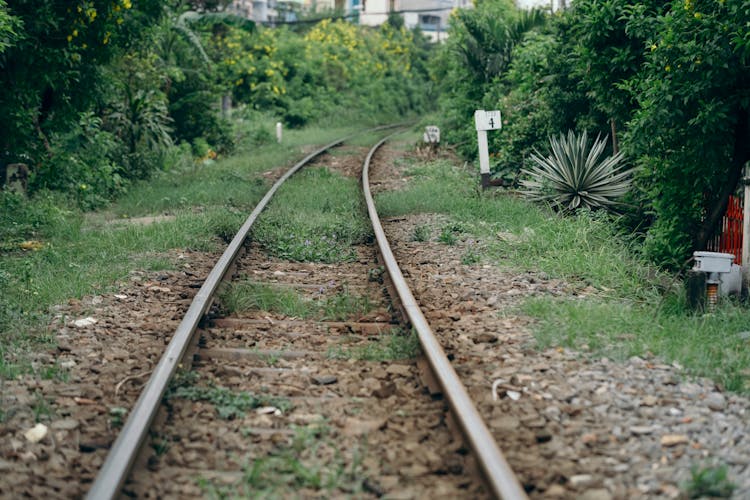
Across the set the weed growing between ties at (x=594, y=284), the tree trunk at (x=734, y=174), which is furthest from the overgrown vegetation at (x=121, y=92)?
the tree trunk at (x=734, y=174)

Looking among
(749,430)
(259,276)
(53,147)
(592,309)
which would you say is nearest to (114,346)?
(259,276)

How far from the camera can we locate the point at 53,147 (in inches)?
501

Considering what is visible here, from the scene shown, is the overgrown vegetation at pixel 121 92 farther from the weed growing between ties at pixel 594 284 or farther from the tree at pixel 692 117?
the tree at pixel 692 117

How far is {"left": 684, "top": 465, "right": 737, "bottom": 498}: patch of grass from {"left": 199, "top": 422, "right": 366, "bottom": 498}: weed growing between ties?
1.36 meters

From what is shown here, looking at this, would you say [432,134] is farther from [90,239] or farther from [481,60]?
[90,239]

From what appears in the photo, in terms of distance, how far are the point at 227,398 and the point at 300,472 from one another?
1002 millimetres

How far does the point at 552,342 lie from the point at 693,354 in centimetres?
85

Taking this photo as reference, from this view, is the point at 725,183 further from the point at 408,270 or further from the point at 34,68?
the point at 34,68

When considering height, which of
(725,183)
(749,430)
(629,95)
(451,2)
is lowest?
(749,430)

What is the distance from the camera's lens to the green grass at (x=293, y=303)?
6.14 m

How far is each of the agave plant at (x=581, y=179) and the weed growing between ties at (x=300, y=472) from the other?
7.25m

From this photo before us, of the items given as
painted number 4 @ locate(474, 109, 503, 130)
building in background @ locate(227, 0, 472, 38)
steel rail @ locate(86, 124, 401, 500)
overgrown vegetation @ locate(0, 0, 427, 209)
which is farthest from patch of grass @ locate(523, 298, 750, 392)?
building in background @ locate(227, 0, 472, 38)

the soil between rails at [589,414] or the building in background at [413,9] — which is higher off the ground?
the building in background at [413,9]

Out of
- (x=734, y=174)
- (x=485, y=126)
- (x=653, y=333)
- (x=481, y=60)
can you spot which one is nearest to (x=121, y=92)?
(x=485, y=126)
